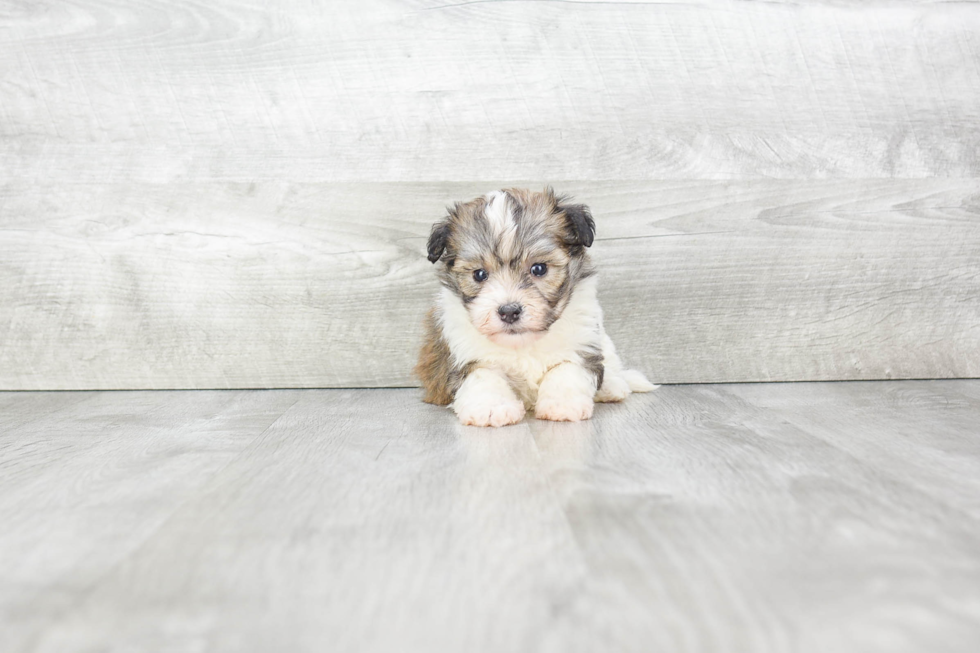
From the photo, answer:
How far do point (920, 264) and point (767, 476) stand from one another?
1.85 m

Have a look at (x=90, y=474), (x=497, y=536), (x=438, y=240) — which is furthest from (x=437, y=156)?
(x=497, y=536)

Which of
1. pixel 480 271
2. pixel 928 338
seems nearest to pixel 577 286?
pixel 480 271

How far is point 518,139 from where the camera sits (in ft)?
9.30

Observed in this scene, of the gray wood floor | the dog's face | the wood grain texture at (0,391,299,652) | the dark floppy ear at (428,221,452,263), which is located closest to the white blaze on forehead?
the dog's face

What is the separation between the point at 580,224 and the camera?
227 centimetres

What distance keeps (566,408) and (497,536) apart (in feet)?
3.24

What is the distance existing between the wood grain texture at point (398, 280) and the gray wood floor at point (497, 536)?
790 millimetres

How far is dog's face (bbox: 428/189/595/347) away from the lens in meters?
2.17

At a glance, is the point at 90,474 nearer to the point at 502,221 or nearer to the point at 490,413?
the point at 490,413

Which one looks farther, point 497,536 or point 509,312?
point 509,312

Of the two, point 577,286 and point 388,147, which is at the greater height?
point 388,147

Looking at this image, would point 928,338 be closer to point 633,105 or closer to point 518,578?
point 633,105

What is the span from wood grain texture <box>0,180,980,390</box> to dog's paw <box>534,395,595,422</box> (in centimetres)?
76

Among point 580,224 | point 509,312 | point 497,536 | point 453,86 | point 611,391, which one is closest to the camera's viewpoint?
point 497,536
